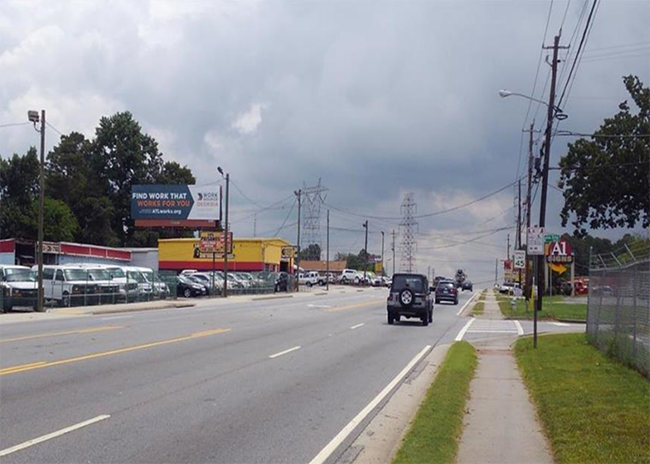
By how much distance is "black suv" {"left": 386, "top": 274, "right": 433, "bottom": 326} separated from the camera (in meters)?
32.2

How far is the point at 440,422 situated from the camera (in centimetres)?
1061

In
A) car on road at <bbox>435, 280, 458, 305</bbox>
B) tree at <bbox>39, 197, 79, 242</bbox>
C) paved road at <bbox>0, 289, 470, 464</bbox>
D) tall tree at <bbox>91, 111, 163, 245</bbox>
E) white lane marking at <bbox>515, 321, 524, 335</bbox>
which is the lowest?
white lane marking at <bbox>515, 321, 524, 335</bbox>

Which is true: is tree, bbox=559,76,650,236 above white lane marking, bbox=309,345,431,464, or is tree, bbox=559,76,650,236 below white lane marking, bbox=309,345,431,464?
above

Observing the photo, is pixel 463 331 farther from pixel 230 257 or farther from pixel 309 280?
pixel 309 280

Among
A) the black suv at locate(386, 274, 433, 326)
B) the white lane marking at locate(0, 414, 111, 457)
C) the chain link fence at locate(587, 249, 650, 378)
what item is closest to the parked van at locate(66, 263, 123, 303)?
the black suv at locate(386, 274, 433, 326)

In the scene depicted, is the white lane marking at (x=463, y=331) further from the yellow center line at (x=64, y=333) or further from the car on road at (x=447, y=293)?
the car on road at (x=447, y=293)

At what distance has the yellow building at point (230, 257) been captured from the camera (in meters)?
92.4

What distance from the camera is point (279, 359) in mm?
18109

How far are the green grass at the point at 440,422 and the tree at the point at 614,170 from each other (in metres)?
38.1

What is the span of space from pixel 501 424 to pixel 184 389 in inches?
199

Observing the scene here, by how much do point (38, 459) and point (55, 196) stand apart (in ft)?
334

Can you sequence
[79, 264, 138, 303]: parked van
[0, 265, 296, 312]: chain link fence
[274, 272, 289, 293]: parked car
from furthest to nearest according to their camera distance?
[274, 272, 289, 293]: parked car
[79, 264, 138, 303]: parked van
[0, 265, 296, 312]: chain link fence

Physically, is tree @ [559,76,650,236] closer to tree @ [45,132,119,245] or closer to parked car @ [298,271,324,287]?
parked car @ [298,271,324,287]

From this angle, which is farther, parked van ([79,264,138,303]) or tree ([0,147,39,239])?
tree ([0,147,39,239])
